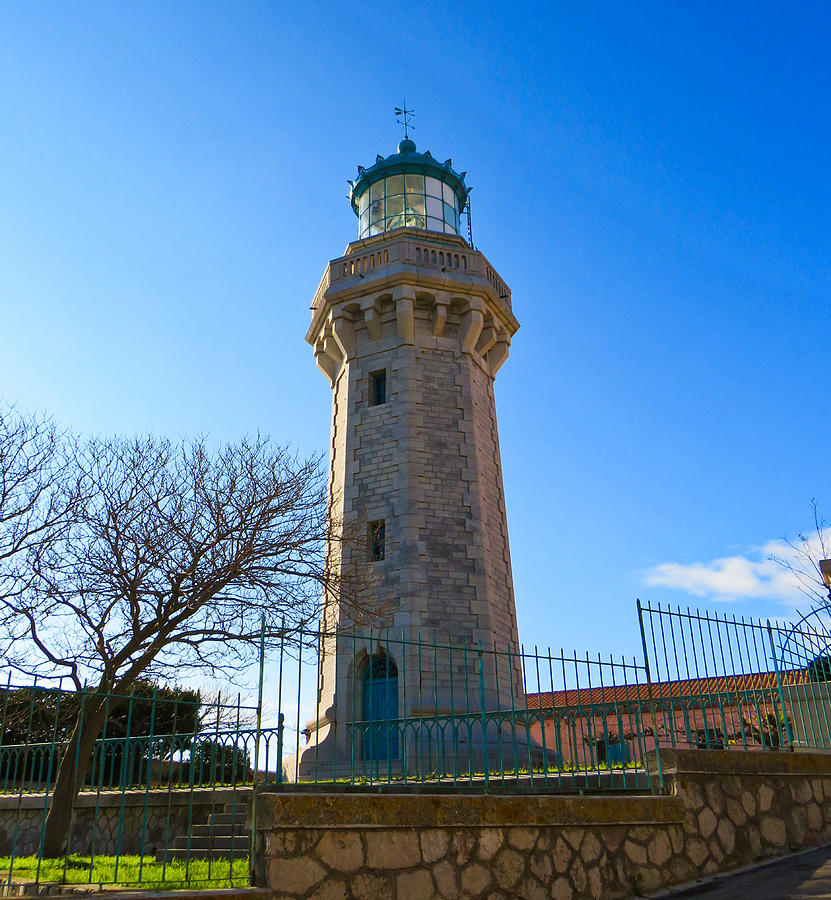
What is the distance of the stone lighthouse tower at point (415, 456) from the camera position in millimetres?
15094

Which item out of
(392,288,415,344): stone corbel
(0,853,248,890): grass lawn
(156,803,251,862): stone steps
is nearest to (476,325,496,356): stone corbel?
(392,288,415,344): stone corbel

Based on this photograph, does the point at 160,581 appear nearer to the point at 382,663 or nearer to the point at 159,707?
the point at 382,663

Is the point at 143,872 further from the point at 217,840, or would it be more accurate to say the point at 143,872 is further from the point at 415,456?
the point at 415,456

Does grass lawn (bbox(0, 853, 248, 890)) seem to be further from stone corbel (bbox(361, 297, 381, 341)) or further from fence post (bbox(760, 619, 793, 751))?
stone corbel (bbox(361, 297, 381, 341))

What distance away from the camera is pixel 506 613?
1650 centimetres

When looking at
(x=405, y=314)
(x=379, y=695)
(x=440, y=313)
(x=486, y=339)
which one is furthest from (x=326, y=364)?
(x=379, y=695)

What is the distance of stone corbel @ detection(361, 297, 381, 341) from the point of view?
60.6 feet

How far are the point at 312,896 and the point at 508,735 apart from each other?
9324mm

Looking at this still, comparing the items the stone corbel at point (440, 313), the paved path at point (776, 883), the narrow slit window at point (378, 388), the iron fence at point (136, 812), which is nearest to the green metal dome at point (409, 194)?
the stone corbel at point (440, 313)

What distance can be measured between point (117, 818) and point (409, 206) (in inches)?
622

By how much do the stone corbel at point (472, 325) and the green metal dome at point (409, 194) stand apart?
3509 millimetres

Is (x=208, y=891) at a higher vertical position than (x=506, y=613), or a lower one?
lower

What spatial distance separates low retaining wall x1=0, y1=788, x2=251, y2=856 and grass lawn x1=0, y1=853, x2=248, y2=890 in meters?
0.97

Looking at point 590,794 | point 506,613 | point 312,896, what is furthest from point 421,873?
point 506,613
